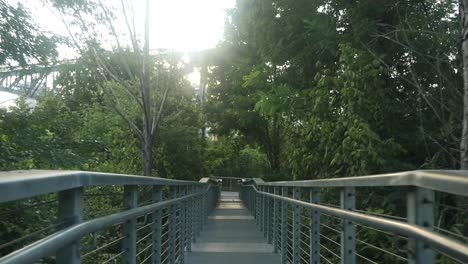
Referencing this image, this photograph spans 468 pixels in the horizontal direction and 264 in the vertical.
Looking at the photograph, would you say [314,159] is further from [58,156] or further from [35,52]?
[35,52]

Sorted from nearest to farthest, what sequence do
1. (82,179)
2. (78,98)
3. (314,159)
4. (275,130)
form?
(82,179) < (314,159) < (275,130) < (78,98)

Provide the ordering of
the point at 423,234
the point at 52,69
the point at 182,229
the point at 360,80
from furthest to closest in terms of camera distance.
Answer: the point at 52,69
the point at 360,80
the point at 182,229
the point at 423,234

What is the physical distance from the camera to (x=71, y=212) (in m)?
2.03

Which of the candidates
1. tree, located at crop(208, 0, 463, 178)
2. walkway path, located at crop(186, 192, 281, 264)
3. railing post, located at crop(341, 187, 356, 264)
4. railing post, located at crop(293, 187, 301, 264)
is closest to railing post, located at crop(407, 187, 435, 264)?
railing post, located at crop(341, 187, 356, 264)

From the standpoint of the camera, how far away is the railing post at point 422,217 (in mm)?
1797

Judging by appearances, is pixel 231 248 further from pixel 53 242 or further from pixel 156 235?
pixel 53 242

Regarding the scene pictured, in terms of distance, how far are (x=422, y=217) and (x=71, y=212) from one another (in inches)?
47.7

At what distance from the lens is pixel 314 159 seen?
9.89 meters

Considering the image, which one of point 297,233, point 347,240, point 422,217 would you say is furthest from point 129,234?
point 297,233

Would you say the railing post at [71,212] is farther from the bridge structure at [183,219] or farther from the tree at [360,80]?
the tree at [360,80]

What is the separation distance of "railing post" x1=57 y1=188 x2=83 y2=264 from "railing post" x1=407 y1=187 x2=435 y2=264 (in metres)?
1.16

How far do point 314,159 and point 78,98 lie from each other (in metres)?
22.4

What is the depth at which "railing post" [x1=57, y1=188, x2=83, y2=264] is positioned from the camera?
197 centimetres

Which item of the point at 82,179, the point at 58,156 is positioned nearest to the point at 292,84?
the point at 58,156
